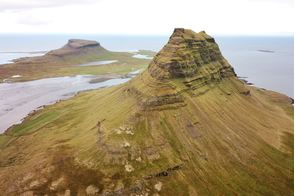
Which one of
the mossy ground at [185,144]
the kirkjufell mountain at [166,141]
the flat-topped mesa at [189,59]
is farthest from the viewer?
the flat-topped mesa at [189,59]

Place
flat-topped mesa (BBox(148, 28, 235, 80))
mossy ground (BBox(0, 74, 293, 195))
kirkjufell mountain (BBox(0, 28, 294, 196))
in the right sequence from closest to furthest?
kirkjufell mountain (BBox(0, 28, 294, 196)) → mossy ground (BBox(0, 74, 293, 195)) → flat-topped mesa (BBox(148, 28, 235, 80))

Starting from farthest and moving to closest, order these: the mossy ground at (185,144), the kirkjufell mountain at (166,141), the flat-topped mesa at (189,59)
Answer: the flat-topped mesa at (189,59)
the mossy ground at (185,144)
the kirkjufell mountain at (166,141)

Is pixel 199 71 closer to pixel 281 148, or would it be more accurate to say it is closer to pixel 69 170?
pixel 281 148

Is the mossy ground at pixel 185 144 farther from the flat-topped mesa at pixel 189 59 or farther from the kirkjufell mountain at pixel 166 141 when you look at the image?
the flat-topped mesa at pixel 189 59

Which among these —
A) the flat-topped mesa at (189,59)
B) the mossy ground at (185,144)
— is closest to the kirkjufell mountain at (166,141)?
the mossy ground at (185,144)

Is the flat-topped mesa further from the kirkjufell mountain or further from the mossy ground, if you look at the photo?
the mossy ground

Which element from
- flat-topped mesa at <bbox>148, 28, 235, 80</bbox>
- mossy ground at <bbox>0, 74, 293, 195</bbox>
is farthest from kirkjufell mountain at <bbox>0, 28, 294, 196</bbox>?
flat-topped mesa at <bbox>148, 28, 235, 80</bbox>
